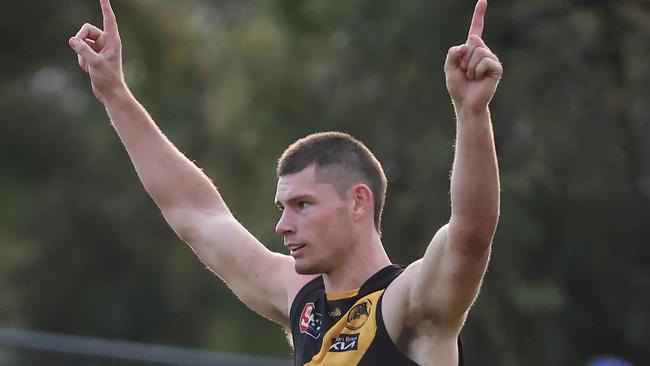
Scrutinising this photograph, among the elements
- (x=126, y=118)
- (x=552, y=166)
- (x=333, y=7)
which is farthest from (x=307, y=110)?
(x=126, y=118)

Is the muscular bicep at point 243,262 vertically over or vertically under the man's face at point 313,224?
under

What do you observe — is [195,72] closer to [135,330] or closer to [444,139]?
[135,330]

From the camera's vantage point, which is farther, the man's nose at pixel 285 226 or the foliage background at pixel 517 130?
the foliage background at pixel 517 130

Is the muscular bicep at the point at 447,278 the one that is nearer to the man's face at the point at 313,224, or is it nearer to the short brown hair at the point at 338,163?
the man's face at the point at 313,224

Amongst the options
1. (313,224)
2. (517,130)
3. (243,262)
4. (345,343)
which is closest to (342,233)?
(313,224)

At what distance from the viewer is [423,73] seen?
17891 millimetres

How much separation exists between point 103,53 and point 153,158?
1.66 ft

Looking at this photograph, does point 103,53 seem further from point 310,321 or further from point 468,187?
point 468,187

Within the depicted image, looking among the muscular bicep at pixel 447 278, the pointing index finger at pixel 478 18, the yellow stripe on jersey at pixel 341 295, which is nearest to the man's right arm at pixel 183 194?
the yellow stripe on jersey at pixel 341 295

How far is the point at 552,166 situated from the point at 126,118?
1195 cm

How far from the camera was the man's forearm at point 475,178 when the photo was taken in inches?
179

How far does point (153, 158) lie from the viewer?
617 cm

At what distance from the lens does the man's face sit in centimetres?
534

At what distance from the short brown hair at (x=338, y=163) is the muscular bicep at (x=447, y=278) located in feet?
1.87
